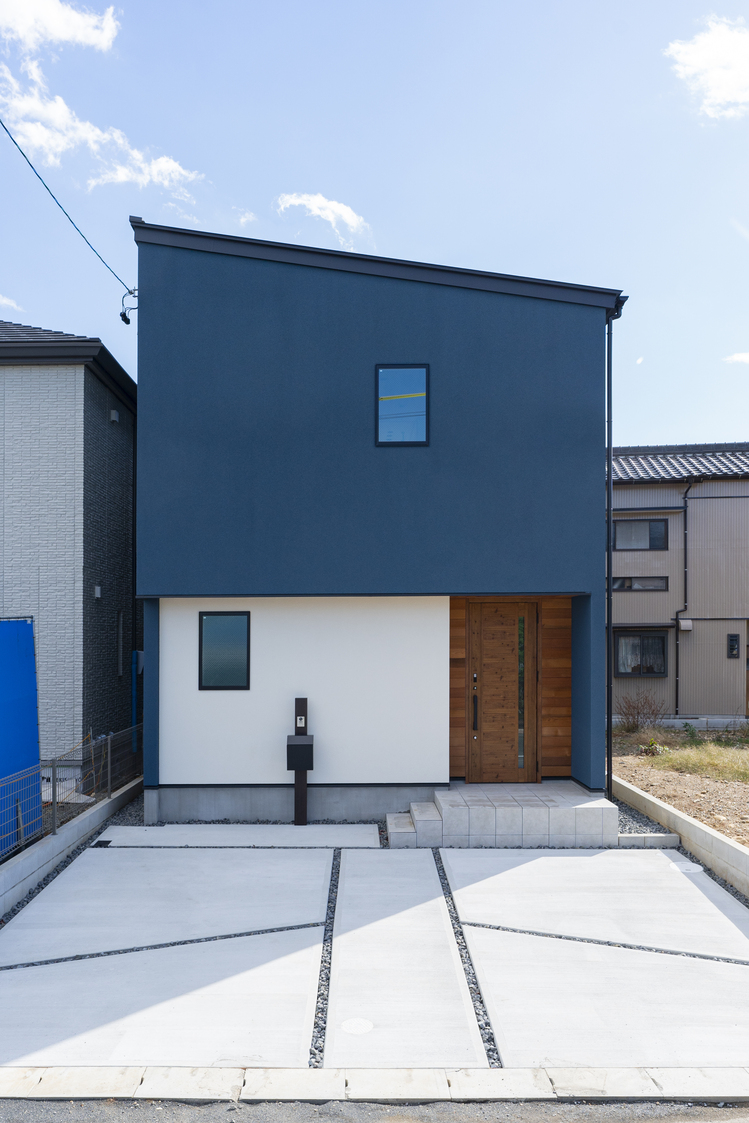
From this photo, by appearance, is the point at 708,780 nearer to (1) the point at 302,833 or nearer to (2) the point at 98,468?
(1) the point at 302,833

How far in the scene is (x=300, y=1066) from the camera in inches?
129

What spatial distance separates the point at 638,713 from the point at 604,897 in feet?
31.1

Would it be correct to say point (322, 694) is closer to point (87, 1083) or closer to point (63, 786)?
point (63, 786)

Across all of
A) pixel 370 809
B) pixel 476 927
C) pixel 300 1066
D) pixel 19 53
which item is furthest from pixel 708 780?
pixel 19 53

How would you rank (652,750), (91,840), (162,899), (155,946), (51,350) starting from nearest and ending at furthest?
(155,946) → (162,899) → (91,840) → (51,350) → (652,750)

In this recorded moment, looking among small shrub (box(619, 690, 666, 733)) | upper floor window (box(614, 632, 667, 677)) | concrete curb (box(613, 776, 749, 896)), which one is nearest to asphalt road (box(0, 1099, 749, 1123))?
concrete curb (box(613, 776, 749, 896))

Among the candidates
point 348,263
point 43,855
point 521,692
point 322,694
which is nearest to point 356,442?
point 348,263

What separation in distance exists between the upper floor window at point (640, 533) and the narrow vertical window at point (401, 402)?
10.1m

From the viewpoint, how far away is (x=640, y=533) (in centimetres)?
1578

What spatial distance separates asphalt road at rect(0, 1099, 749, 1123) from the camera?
297 centimetres

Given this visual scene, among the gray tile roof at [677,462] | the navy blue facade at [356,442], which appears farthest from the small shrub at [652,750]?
the gray tile roof at [677,462]

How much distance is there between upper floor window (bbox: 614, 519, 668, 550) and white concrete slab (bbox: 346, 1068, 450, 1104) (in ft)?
46.4

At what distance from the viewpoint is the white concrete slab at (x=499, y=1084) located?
3098 mm

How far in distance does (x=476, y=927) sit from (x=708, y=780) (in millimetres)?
5790
